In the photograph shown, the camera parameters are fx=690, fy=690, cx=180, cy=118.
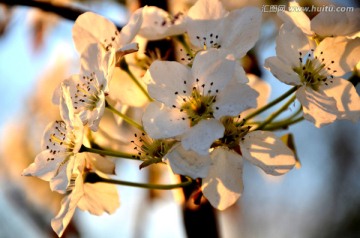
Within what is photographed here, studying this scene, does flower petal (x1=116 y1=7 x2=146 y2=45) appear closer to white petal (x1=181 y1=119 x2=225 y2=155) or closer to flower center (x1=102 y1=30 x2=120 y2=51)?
flower center (x1=102 y1=30 x2=120 y2=51)

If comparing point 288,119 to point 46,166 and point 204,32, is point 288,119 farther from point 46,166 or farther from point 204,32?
point 46,166

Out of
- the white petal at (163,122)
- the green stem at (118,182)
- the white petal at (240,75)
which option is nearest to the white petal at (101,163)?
the green stem at (118,182)

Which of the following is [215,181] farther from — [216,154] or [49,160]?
[49,160]

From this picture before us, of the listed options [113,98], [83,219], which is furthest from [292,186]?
[113,98]

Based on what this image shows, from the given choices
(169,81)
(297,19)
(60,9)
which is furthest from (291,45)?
(60,9)

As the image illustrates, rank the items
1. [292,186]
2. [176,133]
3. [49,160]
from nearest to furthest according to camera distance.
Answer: [176,133], [49,160], [292,186]

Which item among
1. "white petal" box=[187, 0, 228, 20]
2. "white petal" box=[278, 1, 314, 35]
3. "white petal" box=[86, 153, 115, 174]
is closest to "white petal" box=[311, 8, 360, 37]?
"white petal" box=[278, 1, 314, 35]

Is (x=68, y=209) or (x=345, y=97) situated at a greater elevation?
(x=345, y=97)

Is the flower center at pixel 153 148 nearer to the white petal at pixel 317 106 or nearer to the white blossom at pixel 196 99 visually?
the white blossom at pixel 196 99
